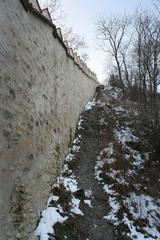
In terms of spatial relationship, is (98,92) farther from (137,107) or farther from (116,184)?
(116,184)

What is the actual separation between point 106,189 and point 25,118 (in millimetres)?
4187

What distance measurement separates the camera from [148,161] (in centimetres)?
1069

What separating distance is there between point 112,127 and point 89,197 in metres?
5.93

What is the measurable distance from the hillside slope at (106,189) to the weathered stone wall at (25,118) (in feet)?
A: 1.71

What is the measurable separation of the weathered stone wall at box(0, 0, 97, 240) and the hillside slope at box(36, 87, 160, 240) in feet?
1.71

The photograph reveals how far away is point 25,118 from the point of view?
16.3 ft

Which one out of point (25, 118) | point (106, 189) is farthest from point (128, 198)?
point (25, 118)

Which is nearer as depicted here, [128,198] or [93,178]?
[128,198]

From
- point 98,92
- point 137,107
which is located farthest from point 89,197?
point 98,92

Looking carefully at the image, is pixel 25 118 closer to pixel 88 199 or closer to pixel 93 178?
pixel 88 199

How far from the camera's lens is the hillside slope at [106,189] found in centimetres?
623

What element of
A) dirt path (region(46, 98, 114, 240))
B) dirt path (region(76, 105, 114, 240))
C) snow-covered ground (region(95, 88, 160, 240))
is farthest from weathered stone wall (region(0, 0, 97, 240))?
snow-covered ground (region(95, 88, 160, 240))

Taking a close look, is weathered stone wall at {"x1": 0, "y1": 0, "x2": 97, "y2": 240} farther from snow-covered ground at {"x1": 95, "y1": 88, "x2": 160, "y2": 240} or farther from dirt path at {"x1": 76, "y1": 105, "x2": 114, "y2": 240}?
snow-covered ground at {"x1": 95, "y1": 88, "x2": 160, "y2": 240}

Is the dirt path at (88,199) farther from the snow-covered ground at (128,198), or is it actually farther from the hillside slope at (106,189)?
the snow-covered ground at (128,198)
